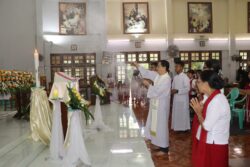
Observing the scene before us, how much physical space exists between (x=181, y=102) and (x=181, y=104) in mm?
59

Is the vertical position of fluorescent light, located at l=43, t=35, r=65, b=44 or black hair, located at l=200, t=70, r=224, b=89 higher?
→ fluorescent light, located at l=43, t=35, r=65, b=44

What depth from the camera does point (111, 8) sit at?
55.7 ft

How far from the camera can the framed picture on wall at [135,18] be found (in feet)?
55.7

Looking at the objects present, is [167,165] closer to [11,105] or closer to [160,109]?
[160,109]

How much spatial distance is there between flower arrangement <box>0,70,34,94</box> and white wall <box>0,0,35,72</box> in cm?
812

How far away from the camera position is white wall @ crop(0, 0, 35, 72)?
15.1 metres

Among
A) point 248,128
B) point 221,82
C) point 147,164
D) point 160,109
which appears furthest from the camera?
point 248,128

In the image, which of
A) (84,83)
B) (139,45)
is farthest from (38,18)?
(139,45)

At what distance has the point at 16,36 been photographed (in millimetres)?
15188

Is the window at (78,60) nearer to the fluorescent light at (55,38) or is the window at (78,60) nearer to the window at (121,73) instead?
the fluorescent light at (55,38)

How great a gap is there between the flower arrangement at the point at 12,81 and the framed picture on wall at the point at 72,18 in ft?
28.0

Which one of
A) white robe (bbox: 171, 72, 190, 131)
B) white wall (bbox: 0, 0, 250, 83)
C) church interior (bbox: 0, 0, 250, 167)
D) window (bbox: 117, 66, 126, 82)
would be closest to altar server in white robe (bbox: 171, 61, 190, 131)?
white robe (bbox: 171, 72, 190, 131)

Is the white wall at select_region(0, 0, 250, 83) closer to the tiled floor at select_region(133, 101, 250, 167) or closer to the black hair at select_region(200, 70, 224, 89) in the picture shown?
the tiled floor at select_region(133, 101, 250, 167)

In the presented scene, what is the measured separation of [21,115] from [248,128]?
555cm
